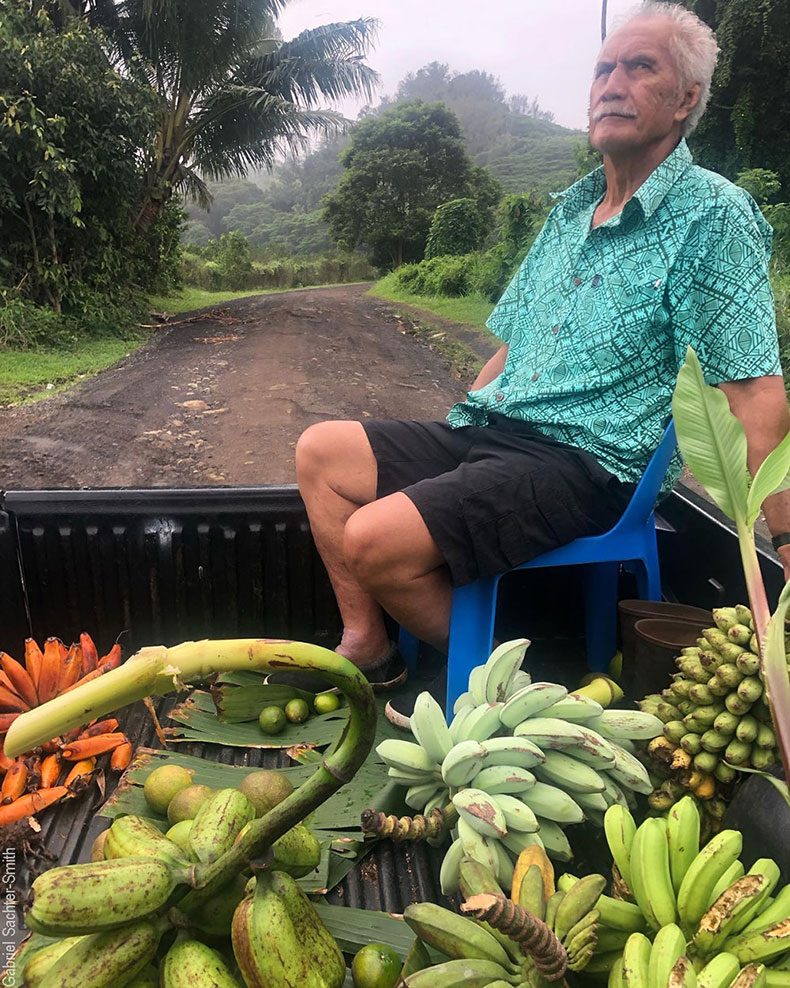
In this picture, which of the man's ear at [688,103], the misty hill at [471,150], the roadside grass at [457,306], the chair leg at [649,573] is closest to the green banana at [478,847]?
the chair leg at [649,573]

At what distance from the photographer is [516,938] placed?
887 millimetres

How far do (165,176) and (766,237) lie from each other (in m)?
15.4

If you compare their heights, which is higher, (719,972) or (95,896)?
(95,896)

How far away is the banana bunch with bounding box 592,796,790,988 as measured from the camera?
886 mm

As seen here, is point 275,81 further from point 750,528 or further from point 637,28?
point 750,528

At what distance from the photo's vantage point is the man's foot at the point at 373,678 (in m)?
2.17

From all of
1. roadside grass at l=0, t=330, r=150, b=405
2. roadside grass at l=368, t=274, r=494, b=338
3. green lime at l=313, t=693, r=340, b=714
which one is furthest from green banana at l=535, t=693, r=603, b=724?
roadside grass at l=368, t=274, r=494, b=338

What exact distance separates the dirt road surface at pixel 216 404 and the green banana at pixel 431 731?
72.6 inches

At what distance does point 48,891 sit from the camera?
2.88ft

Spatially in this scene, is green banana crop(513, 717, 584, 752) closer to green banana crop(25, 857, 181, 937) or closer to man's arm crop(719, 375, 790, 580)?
green banana crop(25, 857, 181, 937)

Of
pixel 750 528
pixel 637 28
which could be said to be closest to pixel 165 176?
pixel 637 28

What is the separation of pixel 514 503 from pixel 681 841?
0.94 m

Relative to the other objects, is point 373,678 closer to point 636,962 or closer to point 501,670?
point 501,670

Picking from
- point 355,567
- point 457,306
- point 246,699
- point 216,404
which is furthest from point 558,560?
point 457,306
